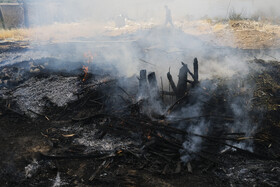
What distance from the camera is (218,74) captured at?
8383 millimetres

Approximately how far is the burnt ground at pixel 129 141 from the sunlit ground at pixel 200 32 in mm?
6968

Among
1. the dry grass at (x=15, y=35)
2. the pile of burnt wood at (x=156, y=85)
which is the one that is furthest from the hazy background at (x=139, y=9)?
the pile of burnt wood at (x=156, y=85)

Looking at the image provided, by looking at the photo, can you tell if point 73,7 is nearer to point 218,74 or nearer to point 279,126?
point 218,74

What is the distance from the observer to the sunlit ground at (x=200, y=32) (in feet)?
45.7

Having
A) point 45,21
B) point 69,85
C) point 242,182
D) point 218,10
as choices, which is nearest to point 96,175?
point 242,182

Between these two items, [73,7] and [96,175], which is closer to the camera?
A: [96,175]

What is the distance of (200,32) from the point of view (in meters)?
16.7

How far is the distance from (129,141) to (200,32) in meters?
13.9

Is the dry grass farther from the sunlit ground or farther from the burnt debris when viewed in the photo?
the burnt debris

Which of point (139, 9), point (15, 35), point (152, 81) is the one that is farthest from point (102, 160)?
point (139, 9)

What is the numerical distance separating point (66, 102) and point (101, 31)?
50.1 ft

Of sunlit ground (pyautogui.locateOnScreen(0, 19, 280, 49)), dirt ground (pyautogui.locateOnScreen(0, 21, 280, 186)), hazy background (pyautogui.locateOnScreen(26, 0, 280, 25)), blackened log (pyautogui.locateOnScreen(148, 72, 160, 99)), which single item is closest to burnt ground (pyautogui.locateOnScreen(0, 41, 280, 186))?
dirt ground (pyautogui.locateOnScreen(0, 21, 280, 186))

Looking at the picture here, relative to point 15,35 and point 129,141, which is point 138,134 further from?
point 15,35

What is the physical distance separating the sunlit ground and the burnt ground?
697cm
